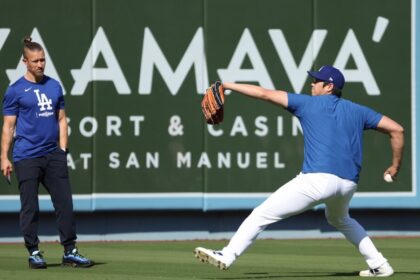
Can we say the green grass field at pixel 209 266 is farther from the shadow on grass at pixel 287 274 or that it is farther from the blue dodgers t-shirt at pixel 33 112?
the blue dodgers t-shirt at pixel 33 112

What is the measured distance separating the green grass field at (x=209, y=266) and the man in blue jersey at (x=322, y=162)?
0.61m

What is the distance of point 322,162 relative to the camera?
8.69 meters

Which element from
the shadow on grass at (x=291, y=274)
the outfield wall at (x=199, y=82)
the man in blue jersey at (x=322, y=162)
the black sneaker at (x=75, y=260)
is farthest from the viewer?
the outfield wall at (x=199, y=82)

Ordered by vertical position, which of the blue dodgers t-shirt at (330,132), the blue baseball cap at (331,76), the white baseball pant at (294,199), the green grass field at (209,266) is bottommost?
the green grass field at (209,266)

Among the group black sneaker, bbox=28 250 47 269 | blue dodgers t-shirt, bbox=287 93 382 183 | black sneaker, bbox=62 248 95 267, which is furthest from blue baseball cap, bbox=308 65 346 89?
black sneaker, bbox=28 250 47 269

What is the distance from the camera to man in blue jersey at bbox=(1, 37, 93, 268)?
968 centimetres

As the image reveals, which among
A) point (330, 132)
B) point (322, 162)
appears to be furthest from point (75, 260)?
point (330, 132)

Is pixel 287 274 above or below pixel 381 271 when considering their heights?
below

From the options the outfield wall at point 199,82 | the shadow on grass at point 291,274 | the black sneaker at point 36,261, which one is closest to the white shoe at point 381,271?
the shadow on grass at point 291,274

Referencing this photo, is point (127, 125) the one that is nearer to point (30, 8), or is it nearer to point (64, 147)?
point (30, 8)

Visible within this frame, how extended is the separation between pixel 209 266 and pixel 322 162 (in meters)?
1.99

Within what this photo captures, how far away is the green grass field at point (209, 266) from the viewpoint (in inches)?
364

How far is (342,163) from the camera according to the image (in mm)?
8695

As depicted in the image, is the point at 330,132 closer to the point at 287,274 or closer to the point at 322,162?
the point at 322,162
